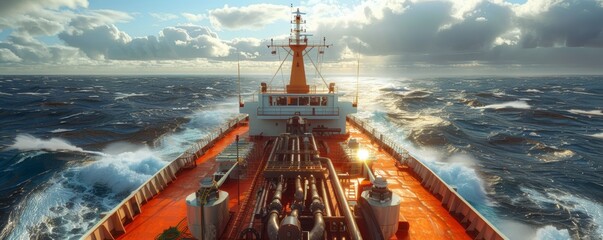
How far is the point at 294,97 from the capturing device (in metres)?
25.5

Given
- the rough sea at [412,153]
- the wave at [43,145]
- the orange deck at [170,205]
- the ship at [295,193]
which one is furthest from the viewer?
the wave at [43,145]

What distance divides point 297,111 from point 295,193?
52.2 ft

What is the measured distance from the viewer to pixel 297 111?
25.1m

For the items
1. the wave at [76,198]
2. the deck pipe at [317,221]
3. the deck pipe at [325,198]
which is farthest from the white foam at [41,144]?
the deck pipe at [317,221]

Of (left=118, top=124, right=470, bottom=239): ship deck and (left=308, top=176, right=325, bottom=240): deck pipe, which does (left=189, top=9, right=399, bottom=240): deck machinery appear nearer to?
(left=308, top=176, right=325, bottom=240): deck pipe

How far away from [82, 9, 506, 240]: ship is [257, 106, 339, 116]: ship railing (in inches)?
3.1

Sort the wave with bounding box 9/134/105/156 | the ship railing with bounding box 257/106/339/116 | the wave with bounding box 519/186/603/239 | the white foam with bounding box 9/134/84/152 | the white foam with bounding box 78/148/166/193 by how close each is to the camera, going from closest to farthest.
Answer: the wave with bounding box 519/186/603/239 → the ship railing with bounding box 257/106/339/116 → the white foam with bounding box 78/148/166/193 → the wave with bounding box 9/134/105/156 → the white foam with bounding box 9/134/84/152

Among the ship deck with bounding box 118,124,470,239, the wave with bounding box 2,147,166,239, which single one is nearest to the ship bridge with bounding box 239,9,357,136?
the ship deck with bounding box 118,124,470,239

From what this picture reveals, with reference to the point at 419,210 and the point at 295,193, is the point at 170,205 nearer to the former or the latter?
the point at 295,193

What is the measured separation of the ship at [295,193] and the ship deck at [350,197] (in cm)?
Result: 4

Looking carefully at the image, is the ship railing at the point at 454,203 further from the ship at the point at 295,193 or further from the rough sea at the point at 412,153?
the rough sea at the point at 412,153

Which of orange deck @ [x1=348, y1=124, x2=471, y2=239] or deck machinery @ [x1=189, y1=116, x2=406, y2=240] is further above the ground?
deck machinery @ [x1=189, y1=116, x2=406, y2=240]

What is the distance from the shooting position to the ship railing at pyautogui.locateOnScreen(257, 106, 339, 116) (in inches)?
979

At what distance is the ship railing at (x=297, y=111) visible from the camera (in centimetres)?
2488
